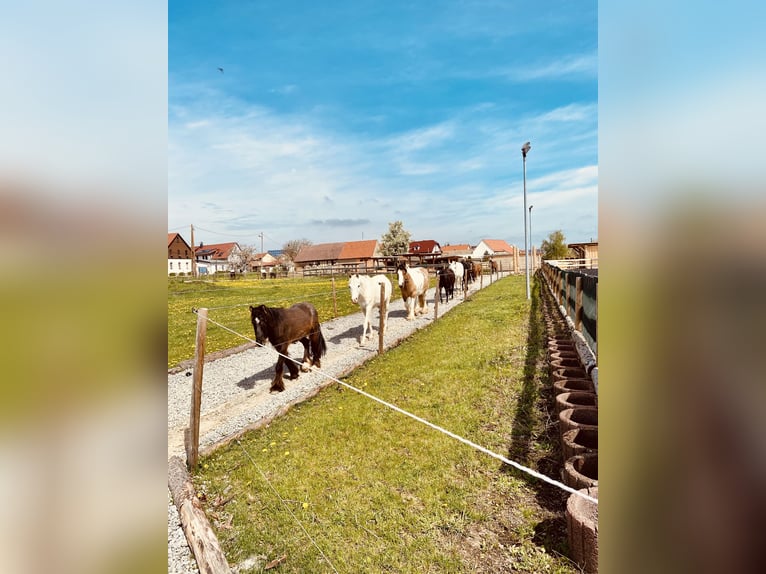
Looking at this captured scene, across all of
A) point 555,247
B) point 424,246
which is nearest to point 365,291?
point 555,247

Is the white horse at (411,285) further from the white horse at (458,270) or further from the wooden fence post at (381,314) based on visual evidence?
the white horse at (458,270)

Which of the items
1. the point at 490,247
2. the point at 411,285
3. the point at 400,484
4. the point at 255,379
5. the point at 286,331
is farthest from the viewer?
the point at 490,247

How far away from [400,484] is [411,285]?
9.71 meters

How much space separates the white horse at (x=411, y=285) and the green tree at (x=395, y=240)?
5222 centimetres

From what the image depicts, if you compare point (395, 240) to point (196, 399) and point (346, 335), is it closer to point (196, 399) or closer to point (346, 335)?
point (346, 335)

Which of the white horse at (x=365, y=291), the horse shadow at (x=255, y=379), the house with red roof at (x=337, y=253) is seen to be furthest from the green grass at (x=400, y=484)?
the house with red roof at (x=337, y=253)

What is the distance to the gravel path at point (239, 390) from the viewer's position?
12.6ft

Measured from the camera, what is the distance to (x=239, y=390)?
7008 millimetres

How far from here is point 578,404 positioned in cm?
438

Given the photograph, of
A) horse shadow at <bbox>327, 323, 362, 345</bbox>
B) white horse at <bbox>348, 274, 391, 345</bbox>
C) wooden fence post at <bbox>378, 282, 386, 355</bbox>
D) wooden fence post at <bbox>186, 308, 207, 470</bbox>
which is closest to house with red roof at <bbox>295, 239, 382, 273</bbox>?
horse shadow at <bbox>327, 323, 362, 345</bbox>

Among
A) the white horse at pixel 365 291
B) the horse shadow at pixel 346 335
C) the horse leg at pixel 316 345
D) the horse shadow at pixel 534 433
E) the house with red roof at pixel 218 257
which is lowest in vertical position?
the horse shadow at pixel 534 433
